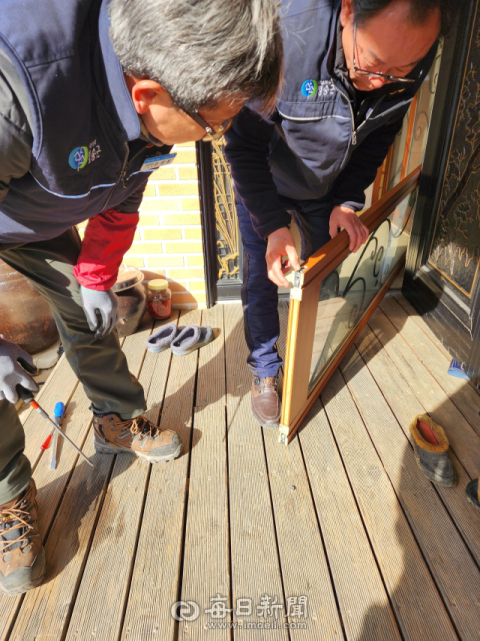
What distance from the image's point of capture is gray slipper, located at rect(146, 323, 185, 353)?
2117 mm

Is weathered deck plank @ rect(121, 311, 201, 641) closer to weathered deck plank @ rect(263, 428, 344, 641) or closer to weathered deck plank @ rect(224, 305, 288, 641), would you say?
weathered deck plank @ rect(224, 305, 288, 641)

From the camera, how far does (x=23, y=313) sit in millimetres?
2432

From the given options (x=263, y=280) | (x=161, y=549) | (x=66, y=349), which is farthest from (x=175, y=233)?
(x=161, y=549)

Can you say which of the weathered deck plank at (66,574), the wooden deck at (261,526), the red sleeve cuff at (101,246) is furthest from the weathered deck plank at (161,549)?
the red sleeve cuff at (101,246)

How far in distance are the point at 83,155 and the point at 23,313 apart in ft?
6.51

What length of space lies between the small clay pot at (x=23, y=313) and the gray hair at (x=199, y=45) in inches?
80.3

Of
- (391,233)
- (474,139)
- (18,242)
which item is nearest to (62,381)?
(18,242)

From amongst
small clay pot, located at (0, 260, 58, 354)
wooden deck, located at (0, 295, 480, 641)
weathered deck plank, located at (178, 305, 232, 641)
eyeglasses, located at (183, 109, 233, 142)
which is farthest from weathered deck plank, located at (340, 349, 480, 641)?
small clay pot, located at (0, 260, 58, 354)

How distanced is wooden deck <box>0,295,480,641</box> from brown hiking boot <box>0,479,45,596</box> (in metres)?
0.05

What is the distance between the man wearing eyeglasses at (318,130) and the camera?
97cm

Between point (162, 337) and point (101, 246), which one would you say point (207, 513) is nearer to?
point (101, 246)

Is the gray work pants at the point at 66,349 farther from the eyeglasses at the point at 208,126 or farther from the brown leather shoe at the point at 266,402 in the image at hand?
the eyeglasses at the point at 208,126

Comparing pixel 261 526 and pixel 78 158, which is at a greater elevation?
pixel 78 158

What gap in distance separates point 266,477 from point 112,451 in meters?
0.60
